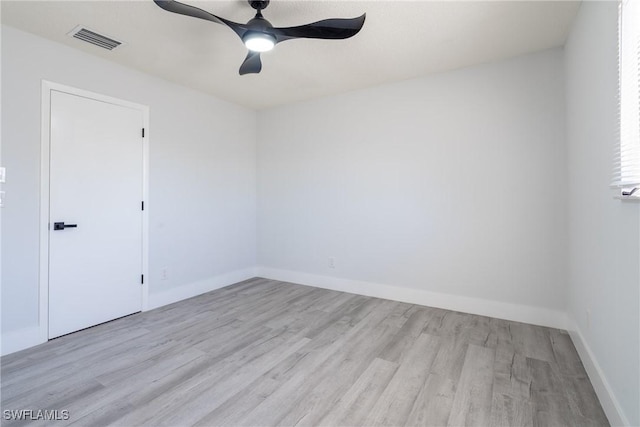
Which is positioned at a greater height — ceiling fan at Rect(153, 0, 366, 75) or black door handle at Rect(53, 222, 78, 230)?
ceiling fan at Rect(153, 0, 366, 75)

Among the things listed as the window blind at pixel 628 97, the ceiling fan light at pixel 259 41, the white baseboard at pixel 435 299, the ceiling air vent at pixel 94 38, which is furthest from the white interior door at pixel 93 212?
the window blind at pixel 628 97

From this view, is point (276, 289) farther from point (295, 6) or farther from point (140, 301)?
point (295, 6)

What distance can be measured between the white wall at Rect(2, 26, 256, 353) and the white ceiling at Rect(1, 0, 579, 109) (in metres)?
0.22

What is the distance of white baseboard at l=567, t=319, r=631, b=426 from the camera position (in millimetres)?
1486

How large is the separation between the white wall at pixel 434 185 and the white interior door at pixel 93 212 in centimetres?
198

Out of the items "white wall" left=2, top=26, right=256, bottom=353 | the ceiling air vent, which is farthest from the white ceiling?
"white wall" left=2, top=26, right=256, bottom=353

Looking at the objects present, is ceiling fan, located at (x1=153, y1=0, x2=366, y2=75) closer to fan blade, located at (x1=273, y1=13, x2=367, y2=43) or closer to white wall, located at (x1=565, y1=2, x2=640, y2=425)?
fan blade, located at (x1=273, y1=13, x2=367, y2=43)

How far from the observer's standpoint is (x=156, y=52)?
2.83 metres

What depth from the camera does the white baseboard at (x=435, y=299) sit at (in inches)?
112

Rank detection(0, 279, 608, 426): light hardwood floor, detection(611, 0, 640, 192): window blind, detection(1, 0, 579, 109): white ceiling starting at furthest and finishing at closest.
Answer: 1. detection(1, 0, 579, 109): white ceiling
2. detection(0, 279, 608, 426): light hardwood floor
3. detection(611, 0, 640, 192): window blind

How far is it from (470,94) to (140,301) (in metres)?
4.29

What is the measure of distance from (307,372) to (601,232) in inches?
82.2

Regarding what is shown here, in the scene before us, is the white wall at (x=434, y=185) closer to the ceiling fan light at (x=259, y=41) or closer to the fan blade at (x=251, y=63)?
the fan blade at (x=251, y=63)

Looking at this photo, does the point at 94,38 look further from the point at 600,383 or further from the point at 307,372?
the point at 600,383
